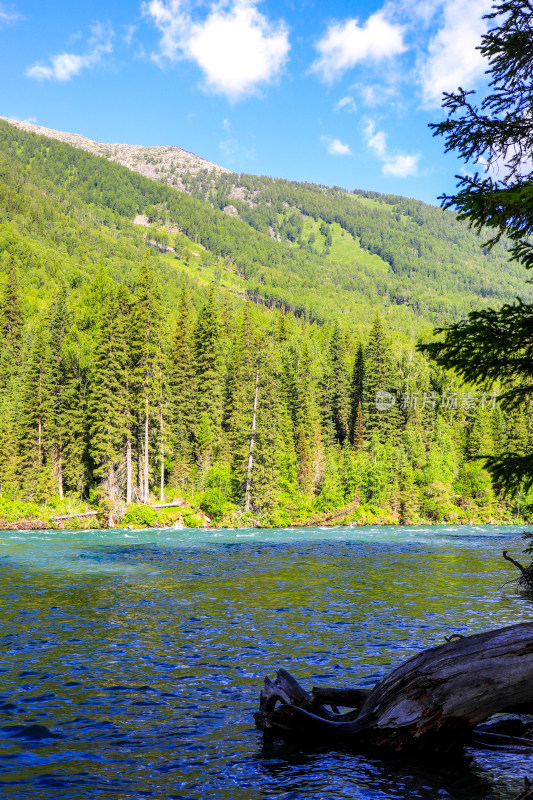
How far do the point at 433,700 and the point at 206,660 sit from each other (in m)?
6.05

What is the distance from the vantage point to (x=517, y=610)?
618 inches

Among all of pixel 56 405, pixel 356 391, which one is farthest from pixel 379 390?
pixel 56 405

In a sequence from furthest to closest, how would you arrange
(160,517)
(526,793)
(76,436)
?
(76,436)
(160,517)
(526,793)

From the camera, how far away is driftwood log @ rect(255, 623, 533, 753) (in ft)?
20.9

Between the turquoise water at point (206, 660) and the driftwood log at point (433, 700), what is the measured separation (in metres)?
0.25

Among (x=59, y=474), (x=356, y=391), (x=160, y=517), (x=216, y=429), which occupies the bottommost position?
(x=160, y=517)

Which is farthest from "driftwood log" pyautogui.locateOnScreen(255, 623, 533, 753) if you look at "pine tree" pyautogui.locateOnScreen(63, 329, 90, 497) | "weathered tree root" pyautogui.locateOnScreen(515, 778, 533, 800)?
"pine tree" pyautogui.locateOnScreen(63, 329, 90, 497)

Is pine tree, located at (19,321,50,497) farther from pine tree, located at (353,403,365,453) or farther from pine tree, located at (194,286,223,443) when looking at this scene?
pine tree, located at (353,403,365,453)

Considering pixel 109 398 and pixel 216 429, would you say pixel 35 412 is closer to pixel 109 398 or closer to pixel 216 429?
pixel 109 398

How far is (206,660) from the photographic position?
11.3m

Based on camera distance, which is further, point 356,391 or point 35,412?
point 356,391

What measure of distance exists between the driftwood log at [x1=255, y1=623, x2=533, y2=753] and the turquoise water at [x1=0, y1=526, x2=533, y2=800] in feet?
0.81

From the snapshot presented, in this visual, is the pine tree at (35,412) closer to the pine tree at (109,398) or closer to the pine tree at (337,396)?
the pine tree at (109,398)

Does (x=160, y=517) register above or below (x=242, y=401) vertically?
below
